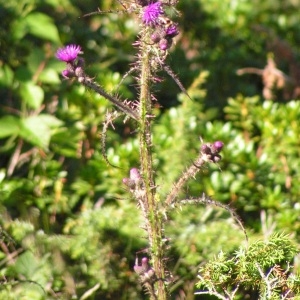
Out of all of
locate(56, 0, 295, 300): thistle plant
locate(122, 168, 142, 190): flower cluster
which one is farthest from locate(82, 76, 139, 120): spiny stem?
locate(122, 168, 142, 190): flower cluster

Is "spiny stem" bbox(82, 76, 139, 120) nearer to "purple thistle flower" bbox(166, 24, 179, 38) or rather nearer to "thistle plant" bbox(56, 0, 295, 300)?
"thistle plant" bbox(56, 0, 295, 300)

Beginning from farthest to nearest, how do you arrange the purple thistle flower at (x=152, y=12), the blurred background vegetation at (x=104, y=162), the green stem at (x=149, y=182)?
the blurred background vegetation at (x=104, y=162)
the green stem at (x=149, y=182)
the purple thistle flower at (x=152, y=12)

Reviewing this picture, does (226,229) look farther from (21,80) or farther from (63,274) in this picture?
(21,80)

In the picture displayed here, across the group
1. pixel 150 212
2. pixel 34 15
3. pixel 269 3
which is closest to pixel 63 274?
pixel 150 212

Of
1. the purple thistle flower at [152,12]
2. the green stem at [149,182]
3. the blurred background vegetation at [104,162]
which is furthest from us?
the blurred background vegetation at [104,162]

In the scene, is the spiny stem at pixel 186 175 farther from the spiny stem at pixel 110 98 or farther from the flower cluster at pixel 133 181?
the spiny stem at pixel 110 98

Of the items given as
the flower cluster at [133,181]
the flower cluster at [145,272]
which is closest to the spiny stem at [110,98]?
the flower cluster at [133,181]
